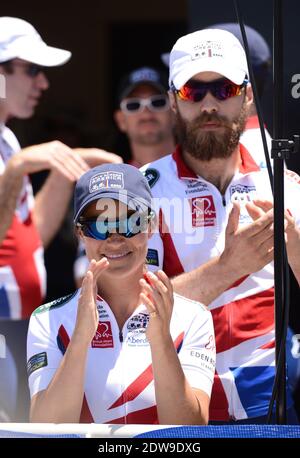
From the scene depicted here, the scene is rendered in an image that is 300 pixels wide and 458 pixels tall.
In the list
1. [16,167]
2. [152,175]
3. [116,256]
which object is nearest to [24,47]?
[16,167]

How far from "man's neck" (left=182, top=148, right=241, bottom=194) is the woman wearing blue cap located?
0.40 meters

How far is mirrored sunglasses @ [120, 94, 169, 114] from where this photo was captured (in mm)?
4062

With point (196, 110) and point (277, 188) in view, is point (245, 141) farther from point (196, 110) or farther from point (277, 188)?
point (277, 188)

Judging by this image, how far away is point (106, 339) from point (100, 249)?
21cm

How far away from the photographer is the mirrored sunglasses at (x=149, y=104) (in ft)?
13.3

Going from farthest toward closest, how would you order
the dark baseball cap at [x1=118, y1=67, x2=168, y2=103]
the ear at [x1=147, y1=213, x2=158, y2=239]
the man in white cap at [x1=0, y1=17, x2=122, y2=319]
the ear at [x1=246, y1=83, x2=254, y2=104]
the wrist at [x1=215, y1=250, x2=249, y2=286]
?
the dark baseball cap at [x1=118, y1=67, x2=168, y2=103] < the man in white cap at [x1=0, y1=17, x2=122, y2=319] < the ear at [x1=246, y1=83, x2=254, y2=104] < the wrist at [x1=215, y1=250, x2=249, y2=286] < the ear at [x1=147, y1=213, x2=158, y2=239]

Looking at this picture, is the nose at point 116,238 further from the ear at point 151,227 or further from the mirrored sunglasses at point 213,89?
the mirrored sunglasses at point 213,89

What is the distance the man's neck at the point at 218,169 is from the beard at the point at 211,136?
0.06ft

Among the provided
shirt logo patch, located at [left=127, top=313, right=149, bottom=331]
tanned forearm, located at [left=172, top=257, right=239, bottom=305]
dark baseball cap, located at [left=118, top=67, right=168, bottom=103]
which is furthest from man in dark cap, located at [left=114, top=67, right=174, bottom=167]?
shirt logo patch, located at [left=127, top=313, right=149, bottom=331]

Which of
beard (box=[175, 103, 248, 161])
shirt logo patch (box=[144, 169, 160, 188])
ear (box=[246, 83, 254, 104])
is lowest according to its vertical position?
shirt logo patch (box=[144, 169, 160, 188])

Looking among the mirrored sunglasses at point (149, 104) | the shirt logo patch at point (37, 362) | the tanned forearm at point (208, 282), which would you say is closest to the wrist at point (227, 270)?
the tanned forearm at point (208, 282)

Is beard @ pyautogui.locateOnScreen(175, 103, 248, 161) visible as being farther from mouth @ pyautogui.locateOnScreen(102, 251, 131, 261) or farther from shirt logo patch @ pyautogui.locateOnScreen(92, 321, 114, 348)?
shirt logo patch @ pyautogui.locateOnScreen(92, 321, 114, 348)

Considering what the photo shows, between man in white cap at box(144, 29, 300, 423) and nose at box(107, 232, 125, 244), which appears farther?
man in white cap at box(144, 29, 300, 423)

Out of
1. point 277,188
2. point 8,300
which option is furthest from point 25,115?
point 277,188
